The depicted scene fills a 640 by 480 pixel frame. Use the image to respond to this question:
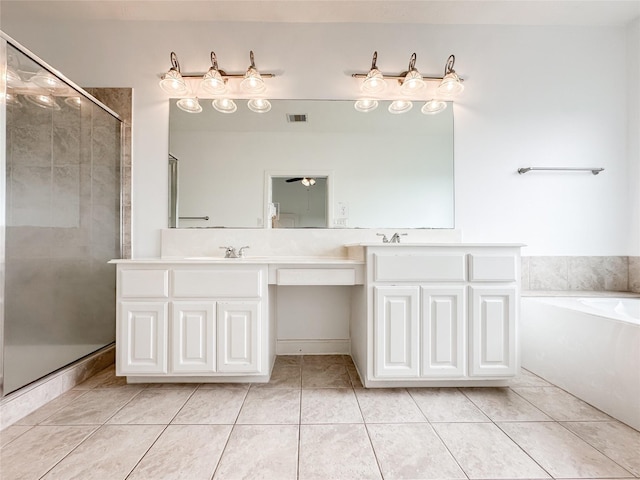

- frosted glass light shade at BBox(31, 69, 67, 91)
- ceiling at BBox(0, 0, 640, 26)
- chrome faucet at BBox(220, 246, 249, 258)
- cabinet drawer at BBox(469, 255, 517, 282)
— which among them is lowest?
cabinet drawer at BBox(469, 255, 517, 282)

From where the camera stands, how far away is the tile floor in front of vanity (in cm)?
106

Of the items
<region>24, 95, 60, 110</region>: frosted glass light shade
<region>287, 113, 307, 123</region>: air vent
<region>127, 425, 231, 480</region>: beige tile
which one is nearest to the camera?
<region>127, 425, 231, 480</region>: beige tile

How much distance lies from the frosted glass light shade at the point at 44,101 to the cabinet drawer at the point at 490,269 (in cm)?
254

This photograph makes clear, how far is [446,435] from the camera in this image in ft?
4.14

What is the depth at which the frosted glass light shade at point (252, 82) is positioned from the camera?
82.0 inches

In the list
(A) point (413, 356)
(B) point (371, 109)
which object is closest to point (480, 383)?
(A) point (413, 356)

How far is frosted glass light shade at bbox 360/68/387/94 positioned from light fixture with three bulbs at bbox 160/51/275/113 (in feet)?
2.28

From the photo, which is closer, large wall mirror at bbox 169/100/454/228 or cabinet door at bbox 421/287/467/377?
cabinet door at bbox 421/287/467/377

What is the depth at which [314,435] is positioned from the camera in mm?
1252

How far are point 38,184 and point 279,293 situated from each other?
157 centimetres

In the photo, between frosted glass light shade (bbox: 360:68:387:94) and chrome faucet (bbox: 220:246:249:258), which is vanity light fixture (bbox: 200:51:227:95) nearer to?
frosted glass light shade (bbox: 360:68:387:94)

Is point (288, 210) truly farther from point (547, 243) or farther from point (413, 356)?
point (547, 243)

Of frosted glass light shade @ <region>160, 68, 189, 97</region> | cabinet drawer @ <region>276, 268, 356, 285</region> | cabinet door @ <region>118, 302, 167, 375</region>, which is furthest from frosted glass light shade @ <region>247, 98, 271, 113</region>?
cabinet door @ <region>118, 302, 167, 375</region>

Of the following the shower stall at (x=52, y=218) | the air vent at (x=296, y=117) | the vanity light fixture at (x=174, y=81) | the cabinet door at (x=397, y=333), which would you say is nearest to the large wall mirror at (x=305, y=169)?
the air vent at (x=296, y=117)
